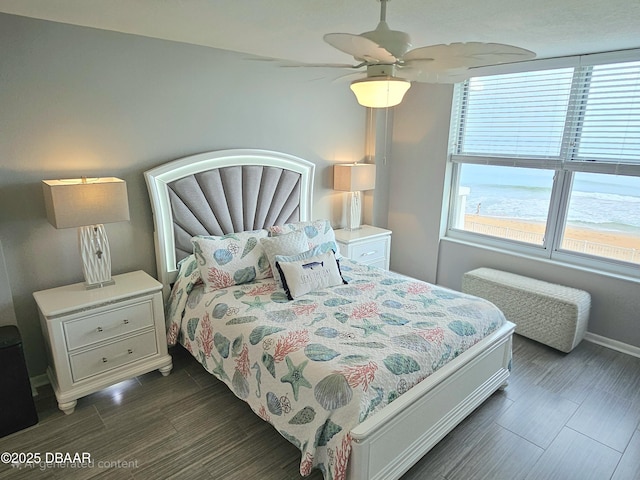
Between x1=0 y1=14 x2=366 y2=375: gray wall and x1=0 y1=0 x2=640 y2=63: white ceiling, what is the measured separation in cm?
17

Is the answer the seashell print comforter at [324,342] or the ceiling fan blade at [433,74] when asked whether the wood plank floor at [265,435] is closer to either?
the seashell print comforter at [324,342]

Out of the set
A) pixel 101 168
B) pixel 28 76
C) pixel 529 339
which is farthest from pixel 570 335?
pixel 28 76

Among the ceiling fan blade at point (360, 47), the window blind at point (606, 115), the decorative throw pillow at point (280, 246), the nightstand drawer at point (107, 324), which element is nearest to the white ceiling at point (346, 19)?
the window blind at point (606, 115)

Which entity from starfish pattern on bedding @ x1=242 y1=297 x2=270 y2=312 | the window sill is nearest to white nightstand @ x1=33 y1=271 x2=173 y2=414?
starfish pattern on bedding @ x1=242 y1=297 x2=270 y2=312

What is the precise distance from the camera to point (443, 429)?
7.14 feet

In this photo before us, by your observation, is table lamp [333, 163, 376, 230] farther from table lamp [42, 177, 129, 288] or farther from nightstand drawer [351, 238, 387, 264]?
table lamp [42, 177, 129, 288]

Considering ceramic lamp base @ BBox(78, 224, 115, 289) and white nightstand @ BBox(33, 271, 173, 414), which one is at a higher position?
ceramic lamp base @ BBox(78, 224, 115, 289)

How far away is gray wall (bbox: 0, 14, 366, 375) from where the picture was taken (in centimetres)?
237

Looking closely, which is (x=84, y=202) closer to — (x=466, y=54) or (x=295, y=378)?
(x=295, y=378)

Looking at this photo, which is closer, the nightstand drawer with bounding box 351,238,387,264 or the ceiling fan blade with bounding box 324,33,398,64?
the ceiling fan blade with bounding box 324,33,398,64

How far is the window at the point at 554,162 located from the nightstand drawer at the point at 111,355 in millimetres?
3232

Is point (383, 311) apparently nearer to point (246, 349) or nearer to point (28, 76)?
point (246, 349)

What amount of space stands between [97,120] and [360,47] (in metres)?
1.98

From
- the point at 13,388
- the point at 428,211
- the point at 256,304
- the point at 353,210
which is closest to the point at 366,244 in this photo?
the point at 353,210
